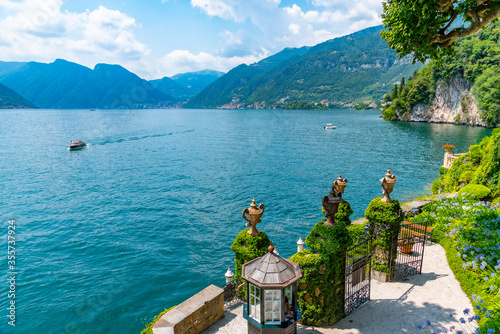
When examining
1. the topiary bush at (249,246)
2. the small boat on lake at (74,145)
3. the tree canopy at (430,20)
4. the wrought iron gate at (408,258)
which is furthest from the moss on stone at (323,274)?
the small boat on lake at (74,145)

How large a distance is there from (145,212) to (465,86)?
367 feet

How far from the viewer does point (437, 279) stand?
12.2 metres

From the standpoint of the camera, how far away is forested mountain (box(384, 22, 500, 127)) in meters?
80.3

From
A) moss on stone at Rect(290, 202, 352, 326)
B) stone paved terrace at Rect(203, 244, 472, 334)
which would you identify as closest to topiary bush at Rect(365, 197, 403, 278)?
stone paved terrace at Rect(203, 244, 472, 334)

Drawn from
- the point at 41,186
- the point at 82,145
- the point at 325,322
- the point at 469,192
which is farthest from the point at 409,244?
the point at 82,145

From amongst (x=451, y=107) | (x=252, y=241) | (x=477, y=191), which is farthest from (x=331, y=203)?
(x=451, y=107)

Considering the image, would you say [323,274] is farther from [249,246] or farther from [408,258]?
[408,258]

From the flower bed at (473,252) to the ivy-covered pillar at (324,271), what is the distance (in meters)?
2.65

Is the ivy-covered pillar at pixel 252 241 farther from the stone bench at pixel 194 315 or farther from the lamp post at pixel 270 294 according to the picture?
the lamp post at pixel 270 294

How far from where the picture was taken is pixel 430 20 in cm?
1284

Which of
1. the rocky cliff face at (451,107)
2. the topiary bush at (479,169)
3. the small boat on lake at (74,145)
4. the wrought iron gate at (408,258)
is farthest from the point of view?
the rocky cliff face at (451,107)

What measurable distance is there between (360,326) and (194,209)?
2157 centimetres

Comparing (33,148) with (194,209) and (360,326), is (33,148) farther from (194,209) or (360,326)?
(360,326)

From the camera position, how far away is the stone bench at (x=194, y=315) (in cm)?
869
